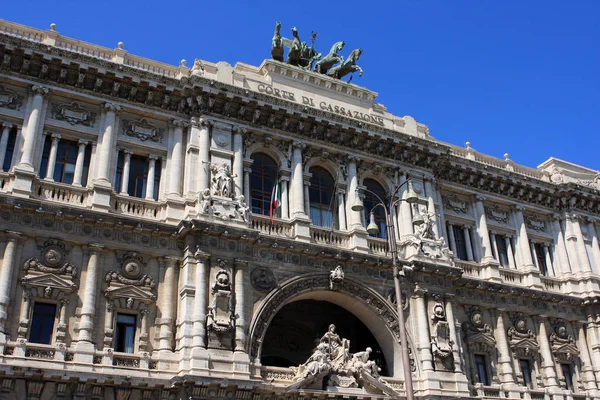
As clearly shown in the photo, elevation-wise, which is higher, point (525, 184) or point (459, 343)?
point (525, 184)

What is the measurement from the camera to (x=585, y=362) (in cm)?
3105

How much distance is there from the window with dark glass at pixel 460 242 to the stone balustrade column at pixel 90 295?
16759mm

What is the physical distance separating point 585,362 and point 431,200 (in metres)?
10.8

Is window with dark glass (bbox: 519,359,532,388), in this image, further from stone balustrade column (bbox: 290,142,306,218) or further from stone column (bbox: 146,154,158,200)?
stone column (bbox: 146,154,158,200)

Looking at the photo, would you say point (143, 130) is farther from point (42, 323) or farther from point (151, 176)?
point (42, 323)

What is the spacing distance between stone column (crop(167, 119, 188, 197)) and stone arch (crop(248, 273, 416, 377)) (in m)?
5.45

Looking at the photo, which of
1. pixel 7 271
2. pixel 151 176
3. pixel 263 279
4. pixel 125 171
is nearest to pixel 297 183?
pixel 263 279

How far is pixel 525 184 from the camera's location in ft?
111

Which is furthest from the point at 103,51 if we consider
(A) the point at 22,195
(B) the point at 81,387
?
(B) the point at 81,387

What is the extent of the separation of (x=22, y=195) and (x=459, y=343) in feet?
58.6

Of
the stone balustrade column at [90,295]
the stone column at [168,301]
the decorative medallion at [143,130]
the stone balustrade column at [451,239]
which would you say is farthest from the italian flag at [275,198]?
the stone balustrade column at [451,239]

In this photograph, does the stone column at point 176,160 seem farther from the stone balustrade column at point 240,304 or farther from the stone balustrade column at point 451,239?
the stone balustrade column at point 451,239

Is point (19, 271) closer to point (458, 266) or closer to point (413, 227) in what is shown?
point (413, 227)

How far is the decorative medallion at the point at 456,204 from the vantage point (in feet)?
104
